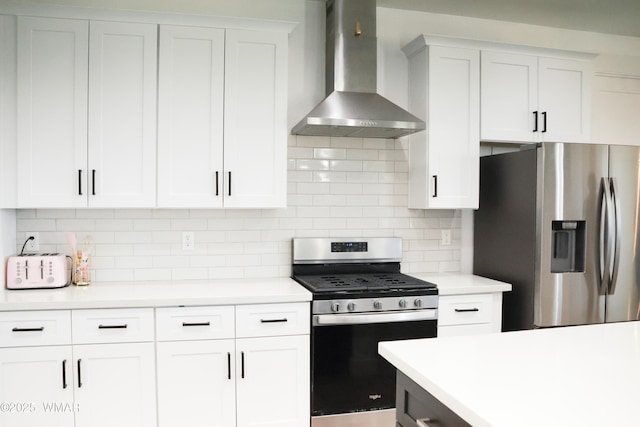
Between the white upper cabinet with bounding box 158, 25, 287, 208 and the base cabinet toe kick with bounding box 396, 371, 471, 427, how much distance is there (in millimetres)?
1671

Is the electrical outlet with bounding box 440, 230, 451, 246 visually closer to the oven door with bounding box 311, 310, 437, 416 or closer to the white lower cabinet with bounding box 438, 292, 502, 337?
the white lower cabinet with bounding box 438, 292, 502, 337

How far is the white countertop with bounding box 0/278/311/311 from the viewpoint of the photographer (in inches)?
99.1

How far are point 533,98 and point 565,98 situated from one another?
0.86ft

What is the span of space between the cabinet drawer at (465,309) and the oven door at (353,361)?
176 millimetres

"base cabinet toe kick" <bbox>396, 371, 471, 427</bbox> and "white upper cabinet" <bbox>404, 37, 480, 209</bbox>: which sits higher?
"white upper cabinet" <bbox>404, 37, 480, 209</bbox>

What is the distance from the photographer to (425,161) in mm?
3291

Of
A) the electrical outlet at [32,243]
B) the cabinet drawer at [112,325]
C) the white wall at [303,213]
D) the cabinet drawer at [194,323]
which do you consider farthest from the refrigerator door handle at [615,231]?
the electrical outlet at [32,243]

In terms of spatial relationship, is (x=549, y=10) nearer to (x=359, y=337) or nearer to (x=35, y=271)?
(x=359, y=337)

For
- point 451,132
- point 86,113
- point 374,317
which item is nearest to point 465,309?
point 374,317

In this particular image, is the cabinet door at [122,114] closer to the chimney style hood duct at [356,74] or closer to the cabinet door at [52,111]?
the cabinet door at [52,111]

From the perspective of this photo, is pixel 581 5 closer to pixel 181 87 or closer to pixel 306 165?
pixel 306 165

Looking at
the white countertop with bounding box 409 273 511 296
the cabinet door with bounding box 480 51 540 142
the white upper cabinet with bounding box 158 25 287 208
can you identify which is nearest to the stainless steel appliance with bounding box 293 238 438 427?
the white countertop with bounding box 409 273 511 296

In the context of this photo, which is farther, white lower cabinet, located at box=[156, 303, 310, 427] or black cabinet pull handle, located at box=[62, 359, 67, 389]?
white lower cabinet, located at box=[156, 303, 310, 427]

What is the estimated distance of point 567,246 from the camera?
10.4 ft
